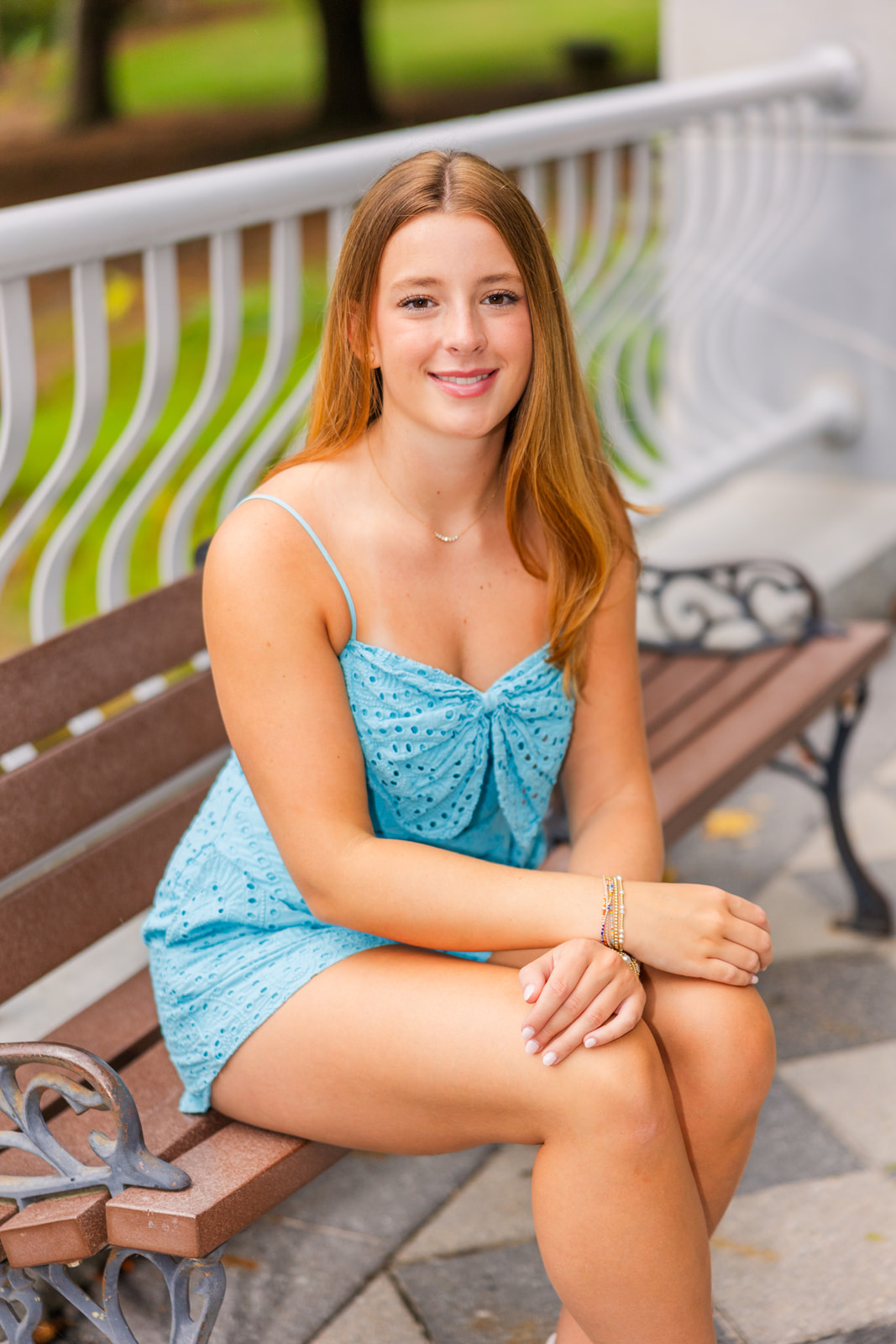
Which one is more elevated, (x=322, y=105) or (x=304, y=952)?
(x=322, y=105)

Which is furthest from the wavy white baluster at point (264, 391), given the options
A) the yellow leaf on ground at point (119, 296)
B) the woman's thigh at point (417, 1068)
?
the yellow leaf on ground at point (119, 296)

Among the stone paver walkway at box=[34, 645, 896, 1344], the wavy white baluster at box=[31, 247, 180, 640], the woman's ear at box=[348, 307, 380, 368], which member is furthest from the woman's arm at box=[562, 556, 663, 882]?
the wavy white baluster at box=[31, 247, 180, 640]

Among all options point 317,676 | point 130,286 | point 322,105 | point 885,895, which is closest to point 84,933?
point 317,676

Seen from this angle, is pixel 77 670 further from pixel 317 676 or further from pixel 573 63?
pixel 573 63

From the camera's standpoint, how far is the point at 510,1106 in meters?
1.70

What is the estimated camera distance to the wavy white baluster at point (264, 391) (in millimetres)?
3164

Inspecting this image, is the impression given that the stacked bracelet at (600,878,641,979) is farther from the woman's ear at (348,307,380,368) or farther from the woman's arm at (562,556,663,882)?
the woman's ear at (348,307,380,368)

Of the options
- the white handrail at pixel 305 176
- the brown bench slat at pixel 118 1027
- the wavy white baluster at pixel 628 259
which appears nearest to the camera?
the brown bench slat at pixel 118 1027

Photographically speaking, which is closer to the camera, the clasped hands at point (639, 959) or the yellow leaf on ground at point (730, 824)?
the clasped hands at point (639, 959)

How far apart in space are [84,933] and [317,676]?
64cm

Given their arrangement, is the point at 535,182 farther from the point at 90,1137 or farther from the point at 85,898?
the point at 90,1137

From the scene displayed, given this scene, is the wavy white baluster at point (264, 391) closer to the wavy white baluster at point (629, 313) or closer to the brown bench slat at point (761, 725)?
the brown bench slat at point (761, 725)

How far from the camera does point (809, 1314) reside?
2.23 meters

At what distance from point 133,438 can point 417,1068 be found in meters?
1.65
